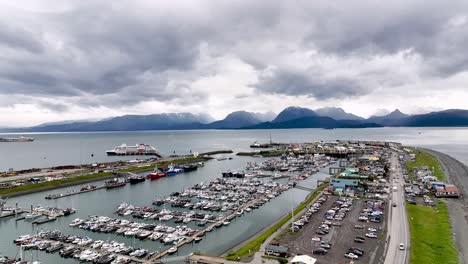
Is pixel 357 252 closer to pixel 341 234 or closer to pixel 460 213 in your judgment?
pixel 341 234

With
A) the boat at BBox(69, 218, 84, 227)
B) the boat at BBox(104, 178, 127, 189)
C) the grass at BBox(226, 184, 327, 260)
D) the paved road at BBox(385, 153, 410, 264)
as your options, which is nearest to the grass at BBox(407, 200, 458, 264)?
the paved road at BBox(385, 153, 410, 264)

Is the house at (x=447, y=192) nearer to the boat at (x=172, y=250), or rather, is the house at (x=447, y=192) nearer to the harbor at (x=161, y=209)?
the harbor at (x=161, y=209)

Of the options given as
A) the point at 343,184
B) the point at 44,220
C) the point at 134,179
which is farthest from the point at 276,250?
the point at 134,179

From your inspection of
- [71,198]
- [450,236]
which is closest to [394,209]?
[450,236]

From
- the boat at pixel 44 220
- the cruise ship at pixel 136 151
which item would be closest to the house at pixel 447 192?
the boat at pixel 44 220

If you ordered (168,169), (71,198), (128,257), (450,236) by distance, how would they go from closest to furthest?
(128,257) < (450,236) < (71,198) < (168,169)

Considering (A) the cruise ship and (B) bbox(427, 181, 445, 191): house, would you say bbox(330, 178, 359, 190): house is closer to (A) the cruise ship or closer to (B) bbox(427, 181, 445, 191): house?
(B) bbox(427, 181, 445, 191): house

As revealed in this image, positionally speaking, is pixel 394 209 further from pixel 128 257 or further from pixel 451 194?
pixel 128 257
